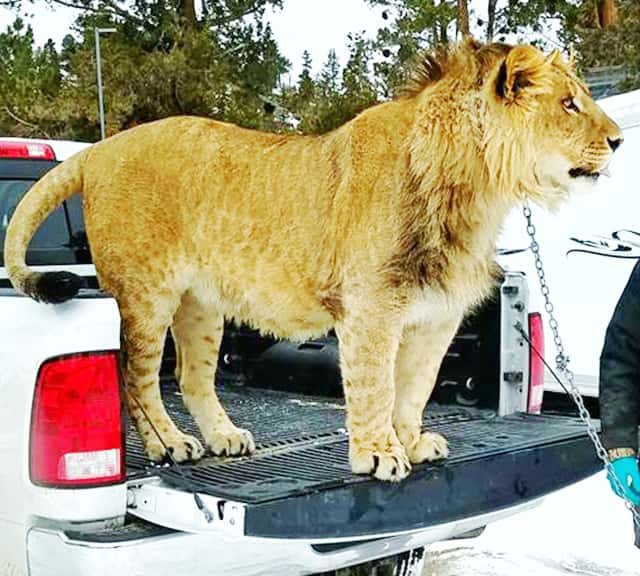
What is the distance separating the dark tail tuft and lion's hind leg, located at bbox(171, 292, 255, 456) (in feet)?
2.92

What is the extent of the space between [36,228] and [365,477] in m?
1.45

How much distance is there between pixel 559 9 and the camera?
2169 cm

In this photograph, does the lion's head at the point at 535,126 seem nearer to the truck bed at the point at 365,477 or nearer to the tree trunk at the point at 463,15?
the truck bed at the point at 365,477

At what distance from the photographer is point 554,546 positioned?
525cm

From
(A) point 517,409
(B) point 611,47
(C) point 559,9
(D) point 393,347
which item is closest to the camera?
(D) point 393,347

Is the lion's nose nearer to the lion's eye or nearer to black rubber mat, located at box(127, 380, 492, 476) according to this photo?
the lion's eye

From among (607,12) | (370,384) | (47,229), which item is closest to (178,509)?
(370,384)

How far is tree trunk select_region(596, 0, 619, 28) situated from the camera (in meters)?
19.9

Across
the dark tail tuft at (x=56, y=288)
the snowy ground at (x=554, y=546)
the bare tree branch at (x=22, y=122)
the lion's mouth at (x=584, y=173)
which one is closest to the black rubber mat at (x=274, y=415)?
the dark tail tuft at (x=56, y=288)

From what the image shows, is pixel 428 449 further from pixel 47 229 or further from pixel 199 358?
pixel 47 229

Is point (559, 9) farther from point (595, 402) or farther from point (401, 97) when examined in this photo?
point (401, 97)

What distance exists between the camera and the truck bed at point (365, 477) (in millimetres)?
3053

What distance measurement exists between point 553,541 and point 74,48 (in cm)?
2260

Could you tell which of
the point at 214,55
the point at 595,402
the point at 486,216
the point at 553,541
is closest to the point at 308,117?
the point at 214,55
